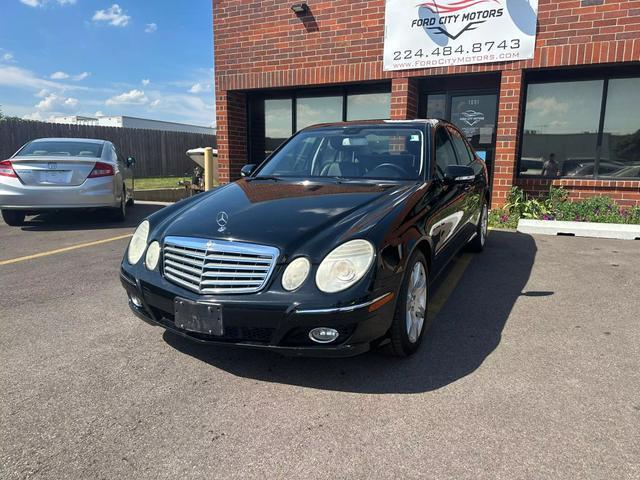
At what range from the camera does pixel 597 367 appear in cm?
292

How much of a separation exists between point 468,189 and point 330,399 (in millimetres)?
2944

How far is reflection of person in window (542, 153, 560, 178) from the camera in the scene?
8383 millimetres

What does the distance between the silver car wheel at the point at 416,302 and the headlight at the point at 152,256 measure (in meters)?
1.51

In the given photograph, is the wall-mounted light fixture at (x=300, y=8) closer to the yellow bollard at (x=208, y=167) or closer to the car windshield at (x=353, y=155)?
the yellow bollard at (x=208, y=167)

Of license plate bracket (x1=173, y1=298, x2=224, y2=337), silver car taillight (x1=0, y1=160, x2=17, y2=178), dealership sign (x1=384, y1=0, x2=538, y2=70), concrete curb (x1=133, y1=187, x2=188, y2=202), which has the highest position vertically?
dealership sign (x1=384, y1=0, x2=538, y2=70)

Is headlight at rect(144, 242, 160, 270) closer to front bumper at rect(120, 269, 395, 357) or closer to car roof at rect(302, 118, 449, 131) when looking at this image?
front bumper at rect(120, 269, 395, 357)

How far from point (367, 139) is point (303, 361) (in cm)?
206

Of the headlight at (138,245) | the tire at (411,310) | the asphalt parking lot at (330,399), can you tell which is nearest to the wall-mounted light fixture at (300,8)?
the asphalt parking lot at (330,399)

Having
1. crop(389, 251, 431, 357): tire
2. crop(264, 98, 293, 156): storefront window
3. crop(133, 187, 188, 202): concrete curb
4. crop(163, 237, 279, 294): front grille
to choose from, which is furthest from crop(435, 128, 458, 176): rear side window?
crop(133, 187, 188, 202): concrete curb

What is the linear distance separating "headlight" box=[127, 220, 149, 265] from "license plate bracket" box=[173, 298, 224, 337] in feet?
1.86

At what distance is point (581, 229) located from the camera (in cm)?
705

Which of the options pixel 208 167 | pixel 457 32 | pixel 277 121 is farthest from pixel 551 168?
pixel 208 167

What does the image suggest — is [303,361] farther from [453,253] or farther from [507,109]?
[507,109]

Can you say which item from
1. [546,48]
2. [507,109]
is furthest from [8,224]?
[546,48]
